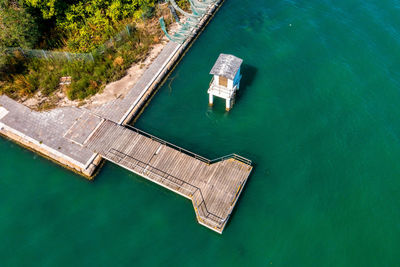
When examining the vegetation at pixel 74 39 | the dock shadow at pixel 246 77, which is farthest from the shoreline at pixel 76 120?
the dock shadow at pixel 246 77

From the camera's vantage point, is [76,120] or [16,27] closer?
[76,120]

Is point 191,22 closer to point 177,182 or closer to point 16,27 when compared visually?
point 16,27

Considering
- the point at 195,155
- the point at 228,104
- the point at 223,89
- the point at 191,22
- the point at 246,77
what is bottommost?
the point at 195,155

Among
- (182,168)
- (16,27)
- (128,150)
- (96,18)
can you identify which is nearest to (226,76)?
(182,168)

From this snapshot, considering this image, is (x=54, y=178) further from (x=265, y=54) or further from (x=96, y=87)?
(x=265, y=54)

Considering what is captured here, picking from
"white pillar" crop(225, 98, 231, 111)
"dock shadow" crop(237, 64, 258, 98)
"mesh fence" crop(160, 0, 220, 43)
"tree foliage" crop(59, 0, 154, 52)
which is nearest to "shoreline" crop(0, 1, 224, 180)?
"mesh fence" crop(160, 0, 220, 43)

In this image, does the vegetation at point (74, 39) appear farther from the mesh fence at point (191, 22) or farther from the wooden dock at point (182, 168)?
the wooden dock at point (182, 168)
